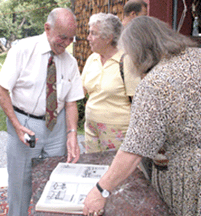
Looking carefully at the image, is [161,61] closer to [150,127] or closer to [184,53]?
[184,53]

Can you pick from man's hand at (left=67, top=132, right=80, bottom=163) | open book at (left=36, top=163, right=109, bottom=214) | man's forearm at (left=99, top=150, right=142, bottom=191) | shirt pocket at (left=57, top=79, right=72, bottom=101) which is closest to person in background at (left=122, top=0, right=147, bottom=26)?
shirt pocket at (left=57, top=79, right=72, bottom=101)

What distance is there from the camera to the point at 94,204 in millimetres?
1240

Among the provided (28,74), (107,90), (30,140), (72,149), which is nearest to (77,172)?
(72,149)

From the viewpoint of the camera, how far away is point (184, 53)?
1291 mm

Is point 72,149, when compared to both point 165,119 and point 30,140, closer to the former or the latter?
point 30,140

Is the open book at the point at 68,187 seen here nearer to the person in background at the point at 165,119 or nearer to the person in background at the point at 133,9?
the person in background at the point at 165,119

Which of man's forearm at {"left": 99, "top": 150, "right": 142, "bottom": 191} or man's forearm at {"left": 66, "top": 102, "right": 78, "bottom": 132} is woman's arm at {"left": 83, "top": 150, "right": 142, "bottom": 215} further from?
man's forearm at {"left": 66, "top": 102, "right": 78, "bottom": 132}

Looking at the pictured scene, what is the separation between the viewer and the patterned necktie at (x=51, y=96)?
1970mm

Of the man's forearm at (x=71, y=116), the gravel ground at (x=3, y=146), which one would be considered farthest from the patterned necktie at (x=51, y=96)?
the gravel ground at (x=3, y=146)

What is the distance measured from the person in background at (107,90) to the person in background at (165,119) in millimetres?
952

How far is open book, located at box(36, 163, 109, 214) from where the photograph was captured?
4.19 feet

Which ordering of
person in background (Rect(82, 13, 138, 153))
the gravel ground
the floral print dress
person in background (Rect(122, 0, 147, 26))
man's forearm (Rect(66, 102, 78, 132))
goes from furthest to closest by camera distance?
the gravel ground, person in background (Rect(122, 0, 147, 26)), person in background (Rect(82, 13, 138, 153)), man's forearm (Rect(66, 102, 78, 132)), the floral print dress

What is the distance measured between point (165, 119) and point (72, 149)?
96cm

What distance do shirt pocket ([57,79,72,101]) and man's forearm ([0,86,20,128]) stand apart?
15.0 inches
